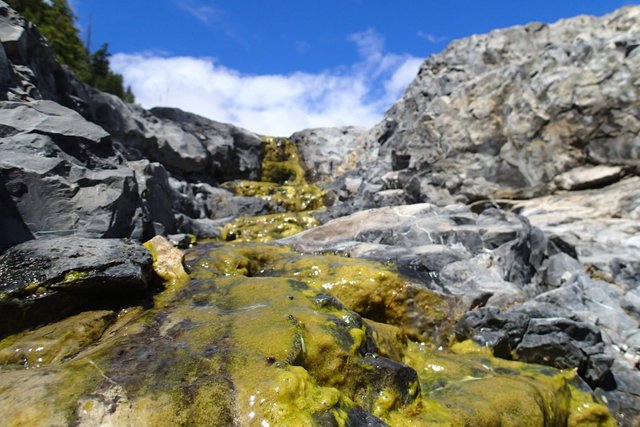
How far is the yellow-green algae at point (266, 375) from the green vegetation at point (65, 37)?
126 ft

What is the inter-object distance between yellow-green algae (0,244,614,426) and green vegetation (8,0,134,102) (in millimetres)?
38339

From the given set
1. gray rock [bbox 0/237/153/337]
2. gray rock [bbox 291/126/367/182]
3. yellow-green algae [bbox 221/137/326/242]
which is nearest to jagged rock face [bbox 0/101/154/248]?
gray rock [bbox 0/237/153/337]

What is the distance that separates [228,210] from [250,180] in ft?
36.6

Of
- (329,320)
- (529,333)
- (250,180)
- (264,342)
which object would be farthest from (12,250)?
(250,180)

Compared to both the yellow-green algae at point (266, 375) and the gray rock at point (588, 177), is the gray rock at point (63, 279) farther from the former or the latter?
the gray rock at point (588, 177)

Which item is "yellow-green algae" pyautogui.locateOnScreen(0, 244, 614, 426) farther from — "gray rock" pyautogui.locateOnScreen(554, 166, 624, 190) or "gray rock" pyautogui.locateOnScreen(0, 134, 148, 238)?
"gray rock" pyautogui.locateOnScreen(554, 166, 624, 190)

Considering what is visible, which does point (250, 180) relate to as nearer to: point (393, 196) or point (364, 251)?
point (393, 196)

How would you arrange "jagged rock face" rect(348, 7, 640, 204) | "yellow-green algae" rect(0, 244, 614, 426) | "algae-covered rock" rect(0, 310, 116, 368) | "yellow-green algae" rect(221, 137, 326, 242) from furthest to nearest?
"yellow-green algae" rect(221, 137, 326, 242), "jagged rock face" rect(348, 7, 640, 204), "algae-covered rock" rect(0, 310, 116, 368), "yellow-green algae" rect(0, 244, 614, 426)

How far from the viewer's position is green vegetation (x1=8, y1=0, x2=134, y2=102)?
3672 centimetres

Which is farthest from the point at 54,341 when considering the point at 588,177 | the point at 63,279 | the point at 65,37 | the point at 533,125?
the point at 65,37

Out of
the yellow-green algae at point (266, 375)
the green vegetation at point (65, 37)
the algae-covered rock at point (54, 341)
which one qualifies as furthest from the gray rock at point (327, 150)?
the algae-covered rock at point (54, 341)

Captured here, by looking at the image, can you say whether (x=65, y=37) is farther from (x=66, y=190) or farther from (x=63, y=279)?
(x=63, y=279)

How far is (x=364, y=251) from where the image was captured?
12.3m

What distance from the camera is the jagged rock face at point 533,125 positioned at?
61.8 feet
